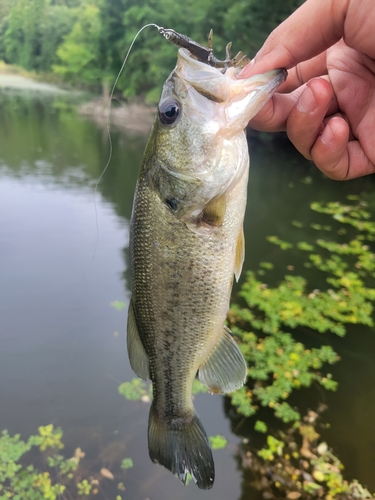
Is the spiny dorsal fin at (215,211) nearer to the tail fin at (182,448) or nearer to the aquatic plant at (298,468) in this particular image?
the tail fin at (182,448)

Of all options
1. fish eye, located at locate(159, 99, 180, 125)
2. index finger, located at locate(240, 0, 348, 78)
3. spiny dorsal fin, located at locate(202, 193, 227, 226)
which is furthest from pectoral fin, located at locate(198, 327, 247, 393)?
index finger, located at locate(240, 0, 348, 78)

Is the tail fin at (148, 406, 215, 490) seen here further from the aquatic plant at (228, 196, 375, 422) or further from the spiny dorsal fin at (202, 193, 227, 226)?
the aquatic plant at (228, 196, 375, 422)

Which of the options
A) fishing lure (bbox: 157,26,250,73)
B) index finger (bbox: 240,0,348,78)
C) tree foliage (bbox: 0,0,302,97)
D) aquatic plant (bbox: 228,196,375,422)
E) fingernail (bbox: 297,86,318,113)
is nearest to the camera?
fishing lure (bbox: 157,26,250,73)

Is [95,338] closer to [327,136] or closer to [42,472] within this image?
[42,472]

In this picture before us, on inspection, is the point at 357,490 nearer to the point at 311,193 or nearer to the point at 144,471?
the point at 144,471

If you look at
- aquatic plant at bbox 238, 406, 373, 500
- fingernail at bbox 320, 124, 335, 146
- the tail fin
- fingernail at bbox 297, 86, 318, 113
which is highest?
fingernail at bbox 297, 86, 318, 113

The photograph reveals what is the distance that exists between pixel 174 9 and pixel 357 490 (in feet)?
75.6

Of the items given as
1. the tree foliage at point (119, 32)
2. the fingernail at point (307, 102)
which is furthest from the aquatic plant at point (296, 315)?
the tree foliage at point (119, 32)

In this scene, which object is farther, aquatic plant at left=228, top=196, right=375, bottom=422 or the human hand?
aquatic plant at left=228, top=196, right=375, bottom=422

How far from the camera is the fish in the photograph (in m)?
1.35

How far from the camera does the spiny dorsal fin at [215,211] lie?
143 centimetres

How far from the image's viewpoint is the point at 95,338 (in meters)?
4.55

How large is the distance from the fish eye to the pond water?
9.89 feet

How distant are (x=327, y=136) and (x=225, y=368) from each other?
125cm
